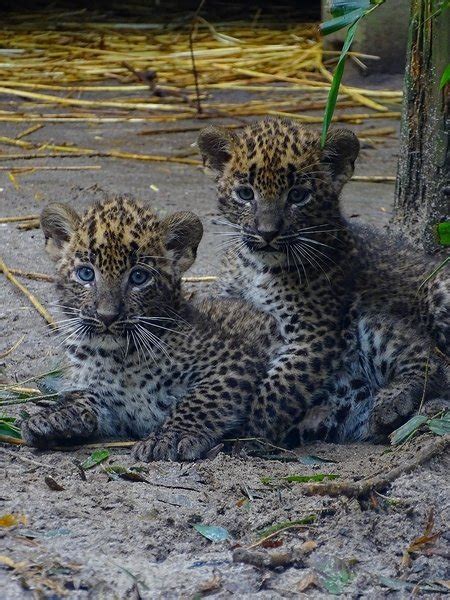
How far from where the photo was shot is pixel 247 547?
196 inches

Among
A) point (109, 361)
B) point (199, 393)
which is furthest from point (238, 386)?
point (109, 361)

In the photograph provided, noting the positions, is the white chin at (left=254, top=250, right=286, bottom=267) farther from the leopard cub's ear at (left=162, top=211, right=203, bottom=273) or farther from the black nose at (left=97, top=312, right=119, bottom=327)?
the black nose at (left=97, top=312, right=119, bottom=327)

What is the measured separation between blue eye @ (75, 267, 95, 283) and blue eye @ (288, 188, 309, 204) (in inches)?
51.4

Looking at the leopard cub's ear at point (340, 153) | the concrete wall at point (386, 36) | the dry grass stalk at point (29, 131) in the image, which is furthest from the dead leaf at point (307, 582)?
the concrete wall at point (386, 36)

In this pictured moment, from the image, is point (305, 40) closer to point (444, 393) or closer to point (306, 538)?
point (444, 393)

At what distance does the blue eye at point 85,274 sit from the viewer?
653 centimetres

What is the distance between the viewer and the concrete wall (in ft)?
47.6

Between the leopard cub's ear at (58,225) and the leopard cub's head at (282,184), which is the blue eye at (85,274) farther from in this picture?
the leopard cub's head at (282,184)

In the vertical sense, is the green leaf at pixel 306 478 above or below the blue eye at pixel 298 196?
below

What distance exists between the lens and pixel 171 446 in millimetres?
6281

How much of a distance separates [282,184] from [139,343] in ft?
4.18

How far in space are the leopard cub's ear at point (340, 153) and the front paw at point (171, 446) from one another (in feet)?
6.38

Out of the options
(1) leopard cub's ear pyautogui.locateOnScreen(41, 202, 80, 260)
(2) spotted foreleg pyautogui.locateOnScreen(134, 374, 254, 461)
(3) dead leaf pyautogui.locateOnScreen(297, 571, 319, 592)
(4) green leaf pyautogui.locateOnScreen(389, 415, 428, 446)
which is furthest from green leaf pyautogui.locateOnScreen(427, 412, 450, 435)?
(1) leopard cub's ear pyautogui.locateOnScreen(41, 202, 80, 260)

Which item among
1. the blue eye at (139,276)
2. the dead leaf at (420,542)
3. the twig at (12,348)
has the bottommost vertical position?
the twig at (12,348)
